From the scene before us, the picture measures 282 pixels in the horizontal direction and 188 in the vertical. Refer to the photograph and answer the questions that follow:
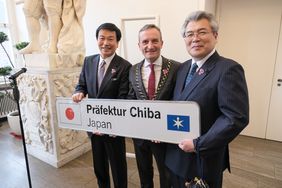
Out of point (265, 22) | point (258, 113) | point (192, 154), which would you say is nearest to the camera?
point (192, 154)

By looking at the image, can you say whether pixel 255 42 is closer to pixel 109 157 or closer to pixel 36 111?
pixel 109 157

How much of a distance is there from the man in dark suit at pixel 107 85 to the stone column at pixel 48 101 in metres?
0.89

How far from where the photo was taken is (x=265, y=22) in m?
2.96

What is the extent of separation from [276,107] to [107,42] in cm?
292

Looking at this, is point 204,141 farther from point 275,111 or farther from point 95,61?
point 275,111

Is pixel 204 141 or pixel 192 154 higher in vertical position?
pixel 204 141

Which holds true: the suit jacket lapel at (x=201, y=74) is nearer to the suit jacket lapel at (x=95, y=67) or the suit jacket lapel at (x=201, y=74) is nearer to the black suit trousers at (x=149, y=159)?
the black suit trousers at (x=149, y=159)

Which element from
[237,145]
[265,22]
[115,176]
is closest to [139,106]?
[115,176]

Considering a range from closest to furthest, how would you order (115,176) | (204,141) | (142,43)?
(204,141)
(142,43)
(115,176)

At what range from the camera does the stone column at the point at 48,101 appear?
7.92 feet

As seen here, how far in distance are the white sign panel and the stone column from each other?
3.45 ft

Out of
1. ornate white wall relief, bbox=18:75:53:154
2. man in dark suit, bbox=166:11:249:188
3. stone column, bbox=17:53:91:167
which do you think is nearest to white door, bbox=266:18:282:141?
man in dark suit, bbox=166:11:249:188

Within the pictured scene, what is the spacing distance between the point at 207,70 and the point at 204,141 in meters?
0.35

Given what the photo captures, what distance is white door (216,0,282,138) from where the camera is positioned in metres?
2.94
